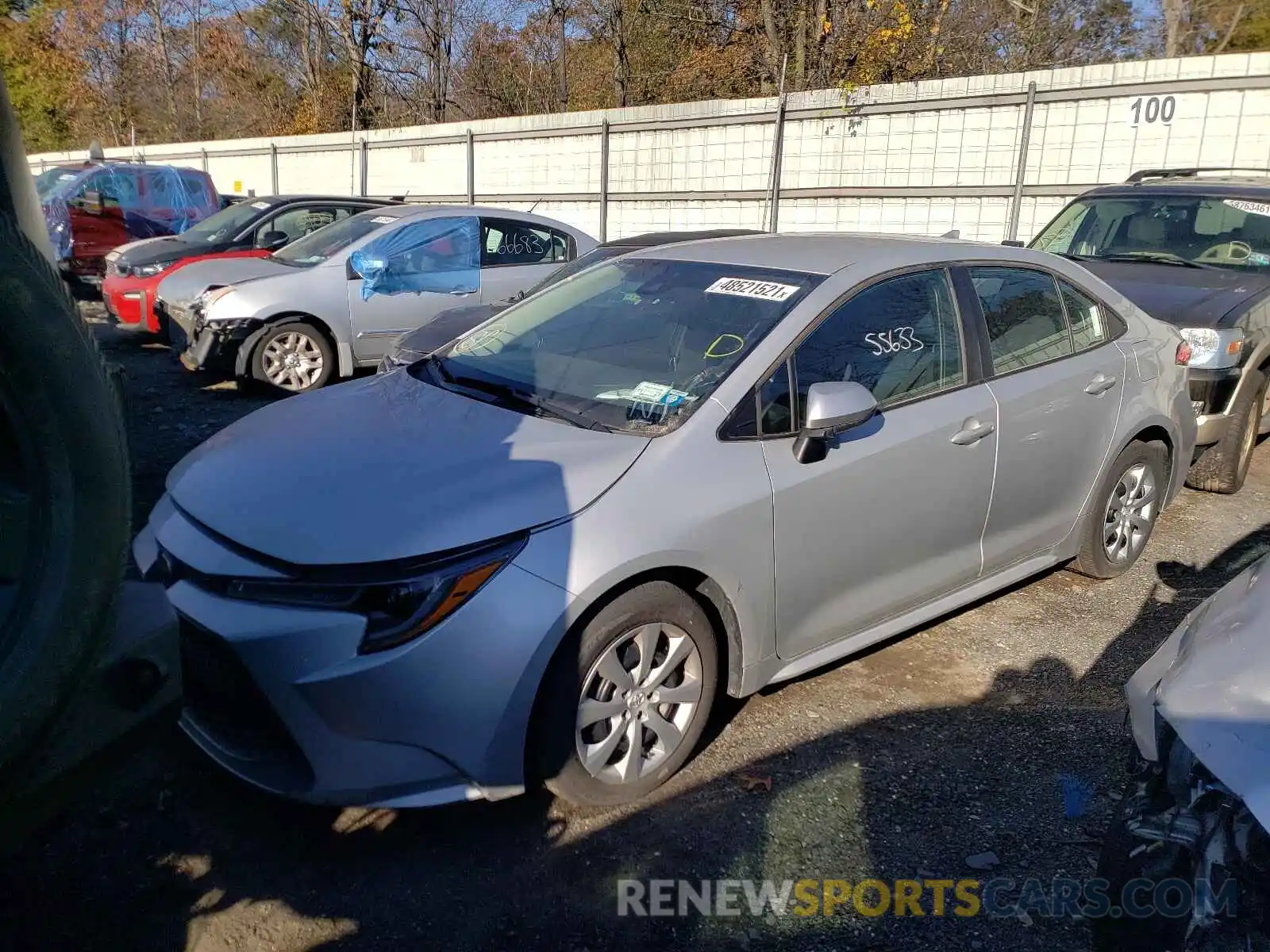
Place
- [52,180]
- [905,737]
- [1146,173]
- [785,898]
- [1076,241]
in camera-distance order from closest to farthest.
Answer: [785,898] < [905,737] < [1076,241] < [1146,173] < [52,180]

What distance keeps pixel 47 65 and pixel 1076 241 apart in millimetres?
39799

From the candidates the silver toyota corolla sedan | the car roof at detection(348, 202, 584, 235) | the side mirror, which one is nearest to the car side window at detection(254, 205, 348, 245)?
the car roof at detection(348, 202, 584, 235)

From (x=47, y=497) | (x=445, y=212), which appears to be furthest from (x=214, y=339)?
(x=47, y=497)

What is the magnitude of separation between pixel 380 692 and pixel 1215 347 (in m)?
5.25

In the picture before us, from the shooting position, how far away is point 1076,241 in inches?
293

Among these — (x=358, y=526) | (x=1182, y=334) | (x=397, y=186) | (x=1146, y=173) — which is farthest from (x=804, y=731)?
(x=397, y=186)

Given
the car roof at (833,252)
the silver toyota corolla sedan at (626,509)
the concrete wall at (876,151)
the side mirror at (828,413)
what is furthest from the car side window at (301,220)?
the side mirror at (828,413)

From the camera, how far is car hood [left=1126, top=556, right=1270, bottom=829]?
1.84m

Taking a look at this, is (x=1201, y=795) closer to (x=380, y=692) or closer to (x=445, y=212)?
(x=380, y=692)

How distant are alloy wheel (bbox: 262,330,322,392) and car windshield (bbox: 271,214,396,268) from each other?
0.67 metres

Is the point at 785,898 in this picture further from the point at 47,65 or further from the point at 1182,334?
the point at 47,65

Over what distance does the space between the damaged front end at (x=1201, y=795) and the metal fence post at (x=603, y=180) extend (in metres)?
13.5

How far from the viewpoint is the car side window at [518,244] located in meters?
9.15

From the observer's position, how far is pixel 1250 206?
268 inches
